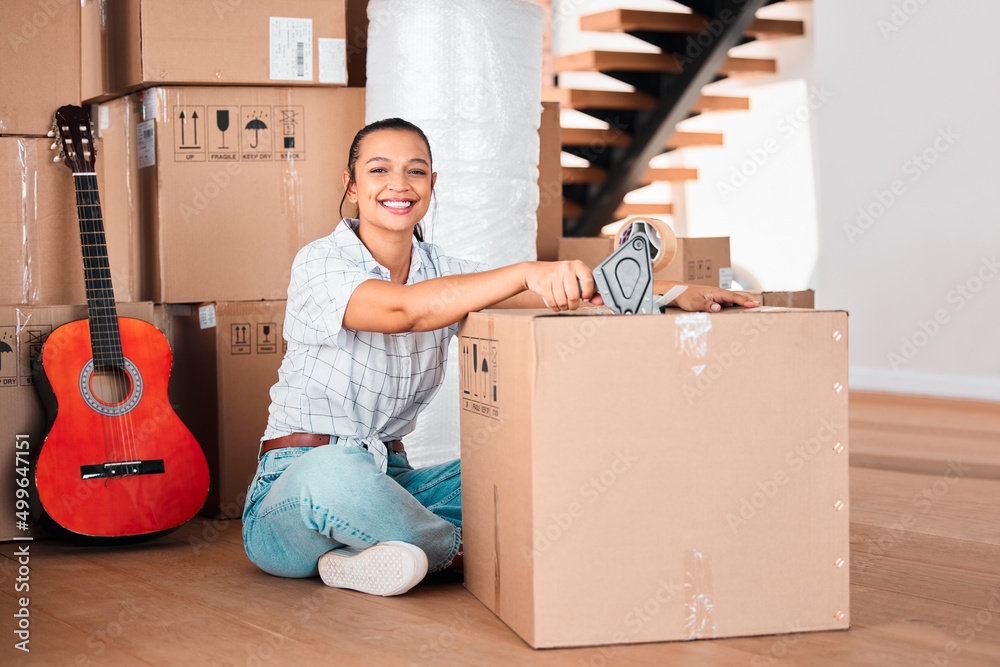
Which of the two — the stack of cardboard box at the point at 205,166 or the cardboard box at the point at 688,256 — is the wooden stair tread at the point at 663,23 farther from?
the stack of cardboard box at the point at 205,166

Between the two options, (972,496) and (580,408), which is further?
(972,496)

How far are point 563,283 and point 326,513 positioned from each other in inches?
19.4

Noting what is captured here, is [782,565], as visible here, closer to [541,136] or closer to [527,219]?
[527,219]

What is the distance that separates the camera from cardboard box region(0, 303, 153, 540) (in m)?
1.88

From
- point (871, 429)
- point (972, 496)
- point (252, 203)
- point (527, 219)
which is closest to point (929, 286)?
point (871, 429)

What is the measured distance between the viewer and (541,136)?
2479 mm

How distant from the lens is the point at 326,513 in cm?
148

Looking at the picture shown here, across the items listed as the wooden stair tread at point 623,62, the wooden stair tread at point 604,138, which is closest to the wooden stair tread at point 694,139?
the wooden stair tread at point 604,138

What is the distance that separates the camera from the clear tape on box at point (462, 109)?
2096 millimetres

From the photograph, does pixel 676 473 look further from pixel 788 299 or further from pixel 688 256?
pixel 788 299

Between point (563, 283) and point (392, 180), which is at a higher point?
point (392, 180)

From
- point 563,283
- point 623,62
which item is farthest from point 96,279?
point 623,62

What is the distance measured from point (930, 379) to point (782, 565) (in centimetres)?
286

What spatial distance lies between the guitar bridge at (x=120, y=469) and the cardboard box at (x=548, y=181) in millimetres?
1025
